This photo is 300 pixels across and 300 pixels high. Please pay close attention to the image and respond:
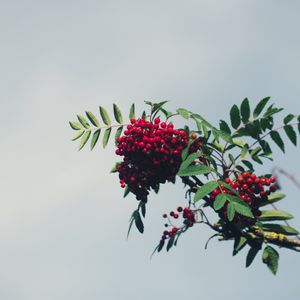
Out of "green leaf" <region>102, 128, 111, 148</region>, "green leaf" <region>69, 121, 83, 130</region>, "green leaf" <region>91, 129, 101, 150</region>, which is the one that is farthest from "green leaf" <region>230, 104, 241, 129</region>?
"green leaf" <region>69, 121, 83, 130</region>

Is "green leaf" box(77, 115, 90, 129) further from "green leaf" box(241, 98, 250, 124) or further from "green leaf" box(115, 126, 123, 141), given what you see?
"green leaf" box(241, 98, 250, 124)

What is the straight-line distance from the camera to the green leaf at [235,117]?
179 inches

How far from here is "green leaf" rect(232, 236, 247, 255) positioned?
13.2ft

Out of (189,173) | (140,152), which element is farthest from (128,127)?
(189,173)

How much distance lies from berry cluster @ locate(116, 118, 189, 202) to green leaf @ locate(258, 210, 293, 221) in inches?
36.2

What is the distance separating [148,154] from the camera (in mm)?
4426

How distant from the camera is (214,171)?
162 inches

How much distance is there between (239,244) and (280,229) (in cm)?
41

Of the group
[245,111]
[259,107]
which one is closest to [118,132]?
[245,111]

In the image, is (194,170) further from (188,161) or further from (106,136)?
(106,136)

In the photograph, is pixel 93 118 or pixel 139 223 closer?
pixel 139 223

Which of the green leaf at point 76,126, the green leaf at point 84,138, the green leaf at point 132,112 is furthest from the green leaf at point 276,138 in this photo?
the green leaf at point 76,126

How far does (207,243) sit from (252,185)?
691 mm

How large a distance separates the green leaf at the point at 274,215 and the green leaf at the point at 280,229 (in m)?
0.10
